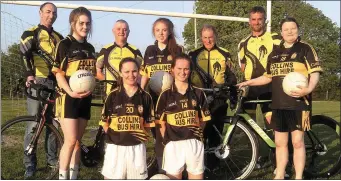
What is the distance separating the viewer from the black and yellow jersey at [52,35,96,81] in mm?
4199

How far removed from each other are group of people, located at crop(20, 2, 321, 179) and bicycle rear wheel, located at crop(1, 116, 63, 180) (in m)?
0.11

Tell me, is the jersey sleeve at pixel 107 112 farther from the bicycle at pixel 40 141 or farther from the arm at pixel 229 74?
the arm at pixel 229 74

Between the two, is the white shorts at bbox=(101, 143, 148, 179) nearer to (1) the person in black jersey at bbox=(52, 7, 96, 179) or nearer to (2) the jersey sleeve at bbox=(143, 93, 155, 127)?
(2) the jersey sleeve at bbox=(143, 93, 155, 127)

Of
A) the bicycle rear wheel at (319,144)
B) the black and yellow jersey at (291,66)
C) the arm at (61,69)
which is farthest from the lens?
the bicycle rear wheel at (319,144)

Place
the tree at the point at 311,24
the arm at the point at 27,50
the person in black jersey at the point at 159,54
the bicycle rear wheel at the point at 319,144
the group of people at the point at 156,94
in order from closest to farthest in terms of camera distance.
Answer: the group of people at the point at 156,94
the person in black jersey at the point at 159,54
the arm at the point at 27,50
the bicycle rear wheel at the point at 319,144
the tree at the point at 311,24

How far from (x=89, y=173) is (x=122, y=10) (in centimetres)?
373

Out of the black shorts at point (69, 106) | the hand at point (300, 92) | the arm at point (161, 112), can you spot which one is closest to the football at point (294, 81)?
the hand at point (300, 92)

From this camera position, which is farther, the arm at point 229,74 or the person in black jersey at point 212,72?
the arm at point 229,74

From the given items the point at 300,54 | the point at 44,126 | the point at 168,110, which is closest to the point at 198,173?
the point at 168,110

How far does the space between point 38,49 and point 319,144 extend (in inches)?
151

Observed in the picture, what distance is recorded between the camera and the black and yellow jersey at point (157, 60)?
4.84 m

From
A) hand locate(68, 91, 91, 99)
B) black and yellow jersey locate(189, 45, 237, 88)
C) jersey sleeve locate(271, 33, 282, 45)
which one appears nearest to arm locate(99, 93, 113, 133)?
hand locate(68, 91, 91, 99)

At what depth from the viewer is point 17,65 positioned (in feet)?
29.1

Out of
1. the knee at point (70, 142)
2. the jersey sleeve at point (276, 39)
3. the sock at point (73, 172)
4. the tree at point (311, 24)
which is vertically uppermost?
the tree at point (311, 24)
